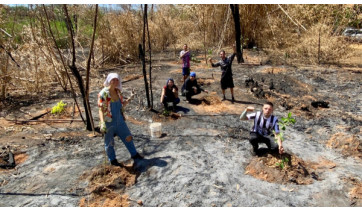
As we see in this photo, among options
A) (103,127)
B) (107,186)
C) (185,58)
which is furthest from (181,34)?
(107,186)

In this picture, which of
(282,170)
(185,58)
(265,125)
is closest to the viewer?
(282,170)

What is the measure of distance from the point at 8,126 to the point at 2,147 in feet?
3.82

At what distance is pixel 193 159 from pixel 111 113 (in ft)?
4.42

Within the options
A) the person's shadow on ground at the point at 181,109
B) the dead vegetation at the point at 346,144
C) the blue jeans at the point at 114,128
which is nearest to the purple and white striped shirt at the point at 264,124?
the dead vegetation at the point at 346,144

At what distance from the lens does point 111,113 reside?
3.35m

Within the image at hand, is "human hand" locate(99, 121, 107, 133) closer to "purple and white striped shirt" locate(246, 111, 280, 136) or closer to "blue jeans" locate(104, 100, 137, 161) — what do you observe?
"blue jeans" locate(104, 100, 137, 161)

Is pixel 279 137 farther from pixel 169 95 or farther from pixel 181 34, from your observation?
pixel 181 34

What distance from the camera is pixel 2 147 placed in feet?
13.8

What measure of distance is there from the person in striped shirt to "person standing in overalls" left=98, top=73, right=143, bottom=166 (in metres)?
1.66

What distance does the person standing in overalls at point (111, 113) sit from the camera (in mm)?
3236

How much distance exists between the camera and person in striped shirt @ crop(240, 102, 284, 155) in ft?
11.3

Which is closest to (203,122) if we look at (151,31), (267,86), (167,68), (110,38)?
(267,86)

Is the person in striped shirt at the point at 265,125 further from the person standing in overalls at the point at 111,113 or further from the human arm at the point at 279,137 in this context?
the person standing in overalls at the point at 111,113

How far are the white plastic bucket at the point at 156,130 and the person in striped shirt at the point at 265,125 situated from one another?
5.10 feet
